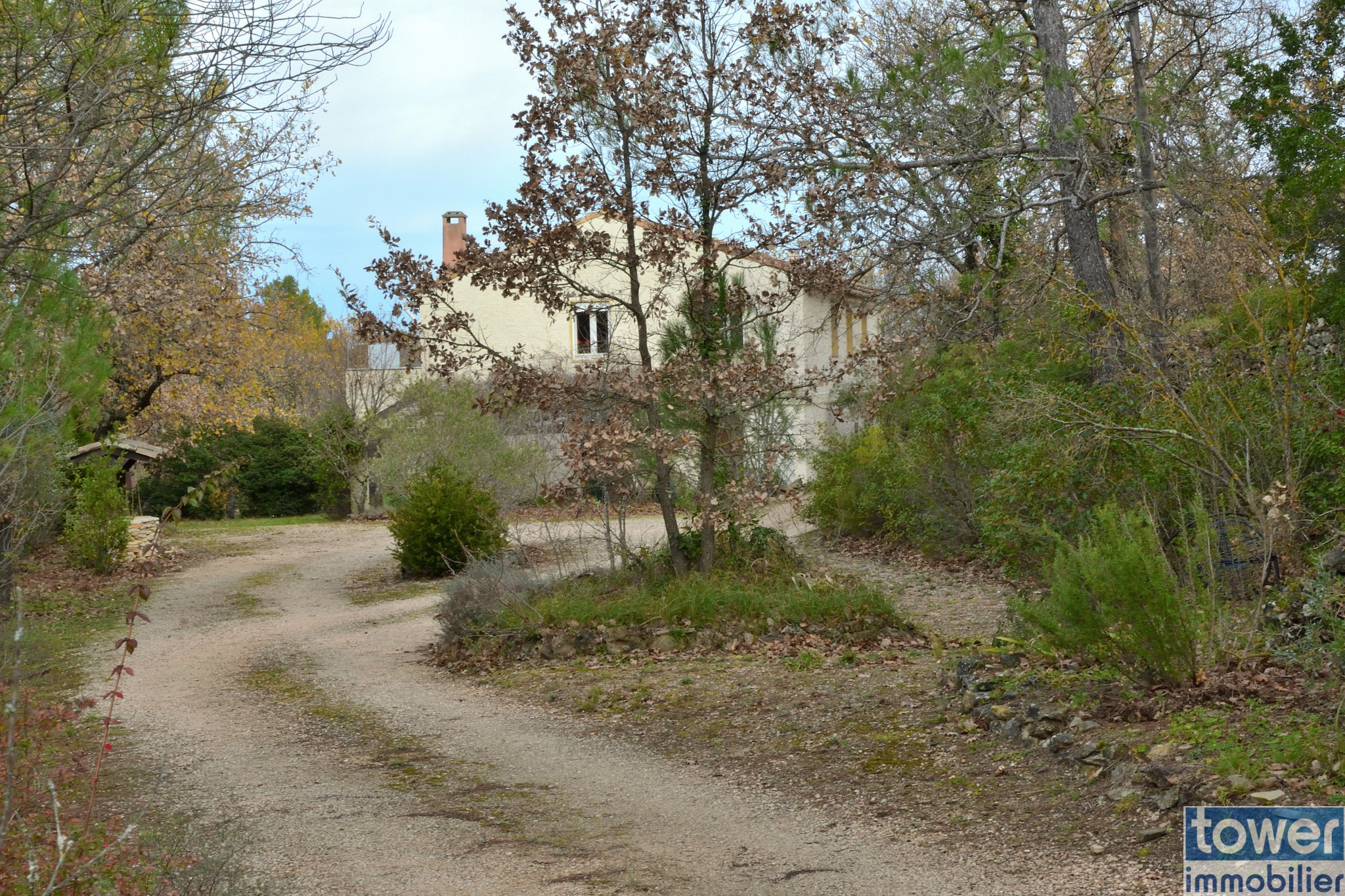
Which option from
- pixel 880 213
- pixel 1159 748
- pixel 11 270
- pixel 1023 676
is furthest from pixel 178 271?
pixel 1159 748

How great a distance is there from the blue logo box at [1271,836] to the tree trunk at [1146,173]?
21.5ft

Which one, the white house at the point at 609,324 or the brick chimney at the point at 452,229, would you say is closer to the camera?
the white house at the point at 609,324

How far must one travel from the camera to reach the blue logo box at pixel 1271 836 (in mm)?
3926

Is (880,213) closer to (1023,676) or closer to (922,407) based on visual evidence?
(922,407)

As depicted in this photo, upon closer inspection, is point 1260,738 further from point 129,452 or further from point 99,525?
point 129,452

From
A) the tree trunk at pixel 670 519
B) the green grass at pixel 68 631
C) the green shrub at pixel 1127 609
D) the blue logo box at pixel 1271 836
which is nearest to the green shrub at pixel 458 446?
the green grass at pixel 68 631

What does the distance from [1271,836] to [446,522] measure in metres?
12.4

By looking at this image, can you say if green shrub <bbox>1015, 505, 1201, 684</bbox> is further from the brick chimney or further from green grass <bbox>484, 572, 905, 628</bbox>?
the brick chimney

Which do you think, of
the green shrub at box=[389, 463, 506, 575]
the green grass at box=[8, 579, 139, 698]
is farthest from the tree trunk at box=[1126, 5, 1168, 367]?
the green grass at box=[8, 579, 139, 698]

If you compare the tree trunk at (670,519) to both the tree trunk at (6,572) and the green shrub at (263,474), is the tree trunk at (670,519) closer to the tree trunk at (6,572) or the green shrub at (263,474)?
the tree trunk at (6,572)

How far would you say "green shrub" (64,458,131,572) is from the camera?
1598 cm

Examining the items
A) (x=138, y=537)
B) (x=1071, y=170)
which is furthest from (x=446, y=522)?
(x=1071, y=170)

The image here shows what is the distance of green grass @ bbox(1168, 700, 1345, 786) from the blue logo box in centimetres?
22

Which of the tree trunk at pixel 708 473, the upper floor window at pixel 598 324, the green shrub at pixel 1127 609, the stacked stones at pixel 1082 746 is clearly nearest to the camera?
the stacked stones at pixel 1082 746
